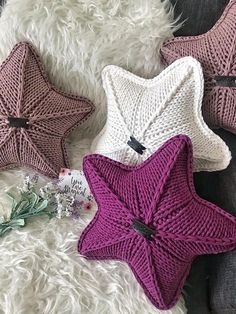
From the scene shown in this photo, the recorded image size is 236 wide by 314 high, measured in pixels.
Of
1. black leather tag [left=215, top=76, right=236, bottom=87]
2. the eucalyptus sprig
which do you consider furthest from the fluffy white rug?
black leather tag [left=215, top=76, right=236, bottom=87]

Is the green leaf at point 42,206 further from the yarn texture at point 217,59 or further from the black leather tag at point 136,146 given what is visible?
the yarn texture at point 217,59

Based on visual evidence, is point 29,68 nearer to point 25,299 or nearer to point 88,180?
point 88,180

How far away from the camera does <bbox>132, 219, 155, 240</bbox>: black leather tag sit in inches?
31.7

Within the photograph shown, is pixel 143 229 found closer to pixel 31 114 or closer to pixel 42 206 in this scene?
pixel 42 206

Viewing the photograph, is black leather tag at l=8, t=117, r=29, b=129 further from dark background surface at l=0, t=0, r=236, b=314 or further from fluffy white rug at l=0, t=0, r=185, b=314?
dark background surface at l=0, t=0, r=236, b=314

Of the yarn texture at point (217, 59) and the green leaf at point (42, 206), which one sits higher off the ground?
the yarn texture at point (217, 59)

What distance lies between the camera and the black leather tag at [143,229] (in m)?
0.80

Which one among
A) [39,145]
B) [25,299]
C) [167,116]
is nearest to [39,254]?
[25,299]

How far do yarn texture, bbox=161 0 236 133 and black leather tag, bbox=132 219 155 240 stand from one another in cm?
29

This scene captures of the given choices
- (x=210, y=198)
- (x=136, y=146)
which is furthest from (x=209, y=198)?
(x=136, y=146)

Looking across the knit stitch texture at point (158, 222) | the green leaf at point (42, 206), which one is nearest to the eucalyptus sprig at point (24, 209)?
the green leaf at point (42, 206)

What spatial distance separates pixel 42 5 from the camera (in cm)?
94

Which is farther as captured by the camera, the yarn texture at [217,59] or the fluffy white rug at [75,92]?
the yarn texture at [217,59]

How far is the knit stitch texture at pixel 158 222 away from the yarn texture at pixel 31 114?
5.5 inches
